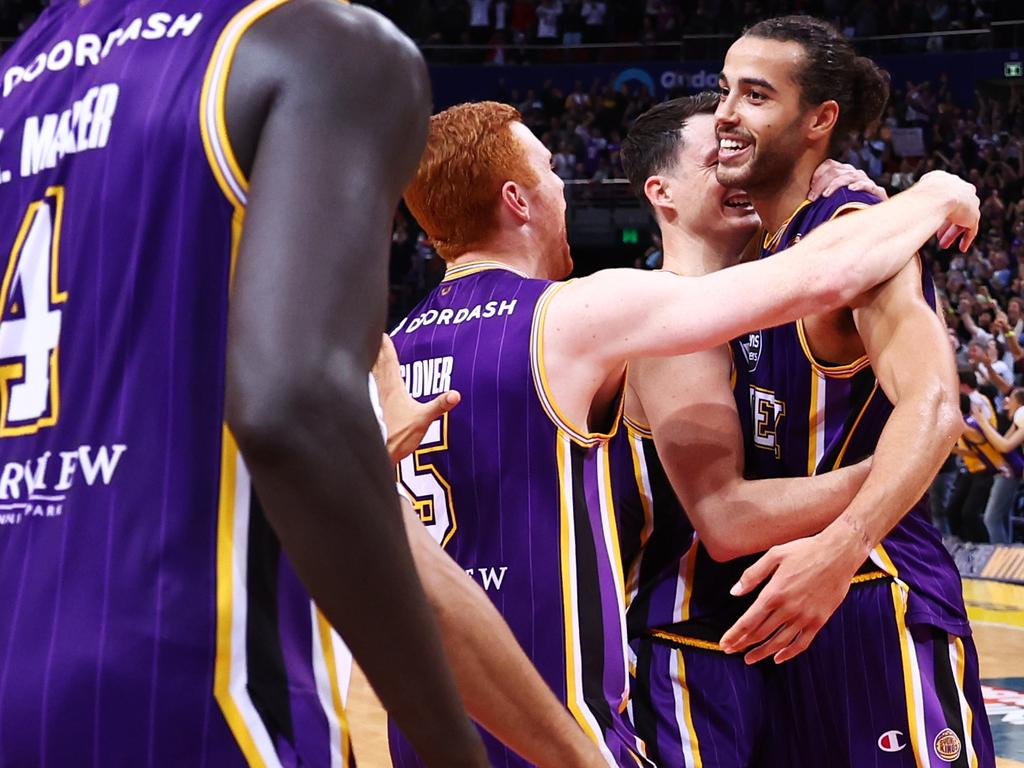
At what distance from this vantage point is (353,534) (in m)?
1.26

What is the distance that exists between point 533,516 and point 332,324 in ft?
5.65

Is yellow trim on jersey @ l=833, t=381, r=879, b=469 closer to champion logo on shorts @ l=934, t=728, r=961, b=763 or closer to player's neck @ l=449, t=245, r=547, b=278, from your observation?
champion logo on shorts @ l=934, t=728, r=961, b=763

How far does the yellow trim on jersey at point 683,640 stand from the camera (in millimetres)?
3686

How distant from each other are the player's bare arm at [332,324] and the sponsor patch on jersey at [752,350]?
249 cm

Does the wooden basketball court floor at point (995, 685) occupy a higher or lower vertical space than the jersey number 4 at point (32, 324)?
lower

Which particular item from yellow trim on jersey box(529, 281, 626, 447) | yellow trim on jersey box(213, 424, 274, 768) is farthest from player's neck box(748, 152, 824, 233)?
yellow trim on jersey box(213, 424, 274, 768)

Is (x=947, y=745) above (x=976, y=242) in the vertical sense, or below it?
below

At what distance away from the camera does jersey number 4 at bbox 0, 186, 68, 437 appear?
151 centimetres

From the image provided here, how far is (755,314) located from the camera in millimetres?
2771

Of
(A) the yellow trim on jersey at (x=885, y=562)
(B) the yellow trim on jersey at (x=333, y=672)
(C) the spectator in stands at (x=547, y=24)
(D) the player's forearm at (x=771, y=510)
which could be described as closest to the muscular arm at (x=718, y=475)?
(D) the player's forearm at (x=771, y=510)

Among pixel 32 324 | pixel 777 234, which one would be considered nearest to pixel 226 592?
pixel 32 324

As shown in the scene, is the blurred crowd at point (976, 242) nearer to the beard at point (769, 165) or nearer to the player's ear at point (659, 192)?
the player's ear at point (659, 192)

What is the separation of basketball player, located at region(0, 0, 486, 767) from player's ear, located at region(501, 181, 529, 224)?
182cm

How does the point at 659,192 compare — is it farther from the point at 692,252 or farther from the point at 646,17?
the point at 646,17
